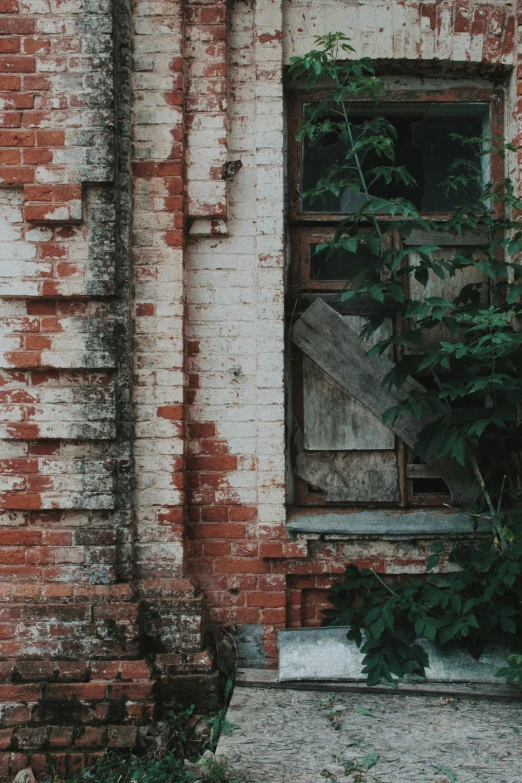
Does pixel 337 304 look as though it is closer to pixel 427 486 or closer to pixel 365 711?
pixel 427 486

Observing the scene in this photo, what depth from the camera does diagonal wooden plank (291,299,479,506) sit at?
3465mm

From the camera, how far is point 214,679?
3.13 meters

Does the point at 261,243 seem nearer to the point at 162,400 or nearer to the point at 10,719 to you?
the point at 162,400

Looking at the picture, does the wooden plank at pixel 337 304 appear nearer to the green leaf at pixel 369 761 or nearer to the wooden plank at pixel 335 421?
the wooden plank at pixel 335 421

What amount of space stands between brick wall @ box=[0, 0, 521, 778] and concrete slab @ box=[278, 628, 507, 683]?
170mm

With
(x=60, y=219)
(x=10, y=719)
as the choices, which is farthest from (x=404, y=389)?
(x=10, y=719)

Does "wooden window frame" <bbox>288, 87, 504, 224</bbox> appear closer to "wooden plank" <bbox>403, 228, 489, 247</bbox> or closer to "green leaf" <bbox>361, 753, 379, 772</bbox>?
"wooden plank" <bbox>403, 228, 489, 247</bbox>

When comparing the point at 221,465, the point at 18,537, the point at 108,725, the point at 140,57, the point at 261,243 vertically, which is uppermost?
the point at 140,57

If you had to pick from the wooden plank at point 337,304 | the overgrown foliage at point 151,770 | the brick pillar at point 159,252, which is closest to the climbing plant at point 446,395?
the wooden plank at point 337,304

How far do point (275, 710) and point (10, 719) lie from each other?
117 cm

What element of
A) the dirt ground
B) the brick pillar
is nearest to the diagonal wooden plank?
the brick pillar

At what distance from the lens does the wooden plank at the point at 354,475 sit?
3547 mm

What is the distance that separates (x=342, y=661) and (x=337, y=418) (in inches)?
46.6

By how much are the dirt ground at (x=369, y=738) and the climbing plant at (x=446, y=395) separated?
18 centimetres
